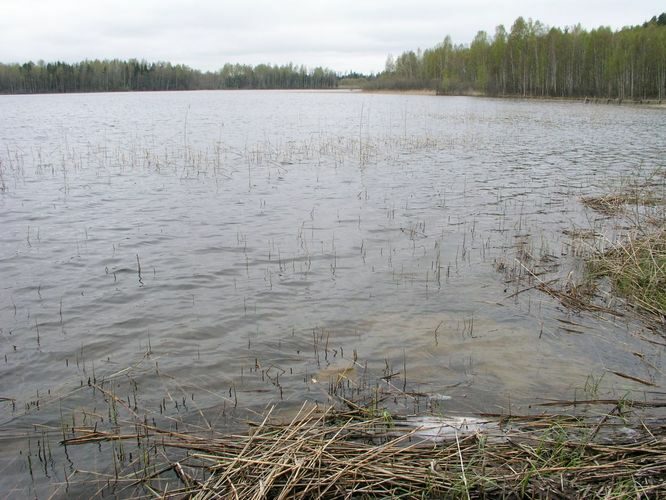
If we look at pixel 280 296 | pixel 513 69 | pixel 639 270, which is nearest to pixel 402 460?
pixel 280 296

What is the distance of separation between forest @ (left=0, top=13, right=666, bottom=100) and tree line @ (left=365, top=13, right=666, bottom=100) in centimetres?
16

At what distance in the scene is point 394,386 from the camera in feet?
19.9

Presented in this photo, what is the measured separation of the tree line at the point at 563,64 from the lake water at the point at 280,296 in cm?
7877

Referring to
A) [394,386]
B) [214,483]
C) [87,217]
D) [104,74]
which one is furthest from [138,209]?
[104,74]

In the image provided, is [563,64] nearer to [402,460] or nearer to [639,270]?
[639,270]

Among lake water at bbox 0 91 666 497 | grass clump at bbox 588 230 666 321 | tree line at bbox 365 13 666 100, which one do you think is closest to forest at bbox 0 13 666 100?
tree line at bbox 365 13 666 100

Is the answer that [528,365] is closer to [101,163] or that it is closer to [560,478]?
[560,478]

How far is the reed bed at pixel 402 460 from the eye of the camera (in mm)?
3818

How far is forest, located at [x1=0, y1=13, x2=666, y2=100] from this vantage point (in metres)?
87.3

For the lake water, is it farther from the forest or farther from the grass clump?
the forest

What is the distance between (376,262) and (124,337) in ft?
17.1

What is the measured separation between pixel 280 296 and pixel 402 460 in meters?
5.16

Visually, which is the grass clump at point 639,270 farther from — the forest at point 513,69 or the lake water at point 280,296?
the forest at point 513,69

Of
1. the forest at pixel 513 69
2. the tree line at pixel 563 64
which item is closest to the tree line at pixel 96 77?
the forest at pixel 513 69
